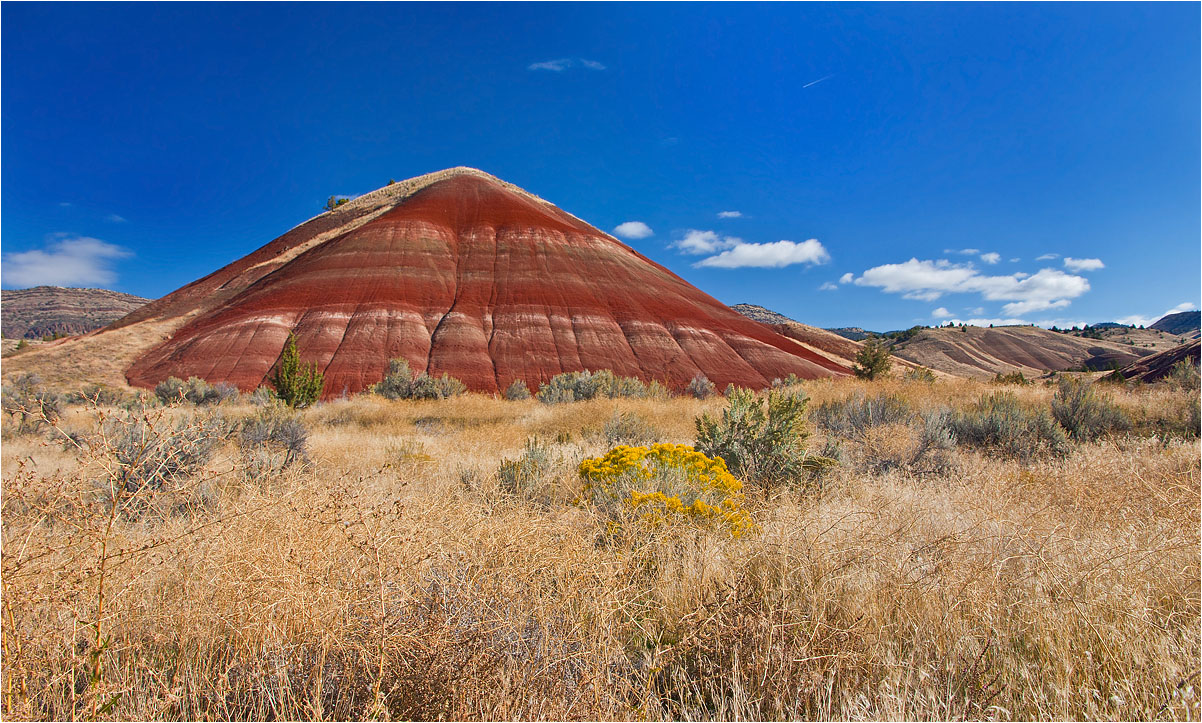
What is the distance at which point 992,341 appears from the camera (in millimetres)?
89125

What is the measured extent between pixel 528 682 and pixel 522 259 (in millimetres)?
41469

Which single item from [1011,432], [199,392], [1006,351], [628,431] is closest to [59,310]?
[199,392]

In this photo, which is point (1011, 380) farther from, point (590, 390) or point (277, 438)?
point (277, 438)

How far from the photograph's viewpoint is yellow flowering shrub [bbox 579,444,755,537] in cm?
387

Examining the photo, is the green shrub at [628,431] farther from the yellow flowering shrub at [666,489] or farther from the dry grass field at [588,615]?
the dry grass field at [588,615]

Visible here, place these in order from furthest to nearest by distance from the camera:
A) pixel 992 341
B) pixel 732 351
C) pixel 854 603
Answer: pixel 992 341 < pixel 732 351 < pixel 854 603

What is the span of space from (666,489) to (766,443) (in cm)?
193

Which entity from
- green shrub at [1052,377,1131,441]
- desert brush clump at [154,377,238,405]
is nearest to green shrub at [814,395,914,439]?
green shrub at [1052,377,1131,441]

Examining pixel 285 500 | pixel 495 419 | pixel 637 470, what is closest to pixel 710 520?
pixel 637 470

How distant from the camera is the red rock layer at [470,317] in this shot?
31125 mm

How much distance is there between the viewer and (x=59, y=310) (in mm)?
93688

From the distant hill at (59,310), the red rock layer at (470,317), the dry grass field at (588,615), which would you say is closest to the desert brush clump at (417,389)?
the red rock layer at (470,317)

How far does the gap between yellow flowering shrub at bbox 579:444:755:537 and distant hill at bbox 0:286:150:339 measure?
11430 centimetres

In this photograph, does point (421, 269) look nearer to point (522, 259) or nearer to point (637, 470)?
point (522, 259)
